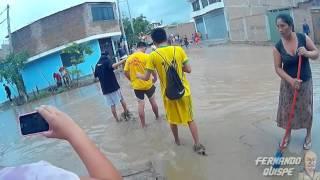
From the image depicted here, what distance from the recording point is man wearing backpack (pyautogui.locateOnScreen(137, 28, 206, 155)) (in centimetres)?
575

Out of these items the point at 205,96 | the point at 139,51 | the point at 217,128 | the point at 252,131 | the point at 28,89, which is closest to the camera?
the point at 252,131

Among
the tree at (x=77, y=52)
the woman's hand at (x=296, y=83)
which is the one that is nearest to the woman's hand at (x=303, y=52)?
the woman's hand at (x=296, y=83)

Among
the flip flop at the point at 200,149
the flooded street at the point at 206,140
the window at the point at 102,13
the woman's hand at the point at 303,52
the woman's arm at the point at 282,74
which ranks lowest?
the flooded street at the point at 206,140

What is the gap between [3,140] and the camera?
11.4 m

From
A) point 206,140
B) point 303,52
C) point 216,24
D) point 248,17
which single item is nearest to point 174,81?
point 206,140

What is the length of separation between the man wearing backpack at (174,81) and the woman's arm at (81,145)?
395 centimetres

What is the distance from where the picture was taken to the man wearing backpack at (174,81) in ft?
18.9

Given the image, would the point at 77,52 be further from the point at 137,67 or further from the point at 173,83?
the point at 173,83

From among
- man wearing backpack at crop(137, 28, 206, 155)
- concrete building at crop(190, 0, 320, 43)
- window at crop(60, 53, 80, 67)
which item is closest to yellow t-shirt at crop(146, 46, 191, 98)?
man wearing backpack at crop(137, 28, 206, 155)

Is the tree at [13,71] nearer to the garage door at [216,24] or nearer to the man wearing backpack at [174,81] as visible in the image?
the man wearing backpack at [174,81]

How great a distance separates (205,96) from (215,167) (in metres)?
5.11

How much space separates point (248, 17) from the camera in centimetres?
3091

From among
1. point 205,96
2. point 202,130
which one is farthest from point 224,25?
point 202,130

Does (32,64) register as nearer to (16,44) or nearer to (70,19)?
(16,44)
